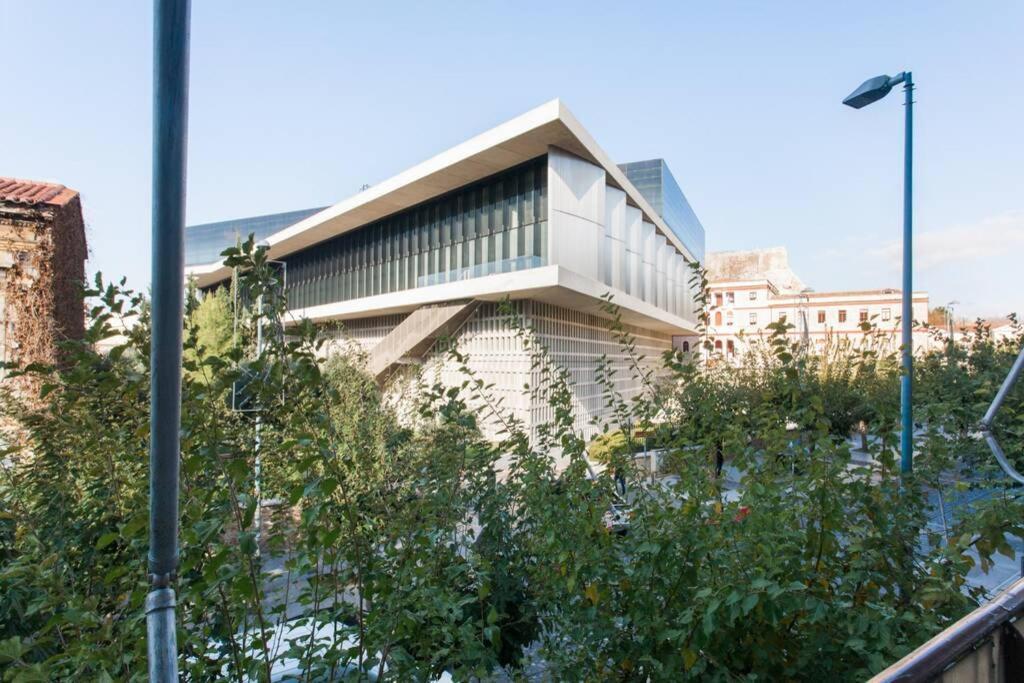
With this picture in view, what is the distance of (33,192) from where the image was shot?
981 centimetres

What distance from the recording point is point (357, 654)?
2.09m

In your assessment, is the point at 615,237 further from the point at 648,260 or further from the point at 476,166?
the point at 648,260

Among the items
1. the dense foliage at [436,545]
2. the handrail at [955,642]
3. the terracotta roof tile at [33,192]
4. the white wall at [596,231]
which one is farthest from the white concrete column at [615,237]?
the handrail at [955,642]

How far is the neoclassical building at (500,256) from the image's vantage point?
1898 centimetres

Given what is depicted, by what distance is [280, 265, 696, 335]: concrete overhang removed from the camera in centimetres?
1788

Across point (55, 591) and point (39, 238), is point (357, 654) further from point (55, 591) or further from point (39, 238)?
point (39, 238)

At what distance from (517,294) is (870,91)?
1260 centimetres

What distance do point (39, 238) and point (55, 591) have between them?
9899 millimetres

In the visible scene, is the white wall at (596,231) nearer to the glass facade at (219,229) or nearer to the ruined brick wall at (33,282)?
the ruined brick wall at (33,282)

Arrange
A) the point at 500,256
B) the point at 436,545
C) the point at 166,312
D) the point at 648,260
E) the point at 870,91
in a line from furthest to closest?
the point at 648,260
the point at 500,256
the point at 870,91
the point at 436,545
the point at 166,312

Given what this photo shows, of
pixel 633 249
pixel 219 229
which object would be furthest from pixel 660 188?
pixel 219 229

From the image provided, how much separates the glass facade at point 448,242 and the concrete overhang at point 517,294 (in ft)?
2.78

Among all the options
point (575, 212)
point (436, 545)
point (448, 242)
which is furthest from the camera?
point (448, 242)

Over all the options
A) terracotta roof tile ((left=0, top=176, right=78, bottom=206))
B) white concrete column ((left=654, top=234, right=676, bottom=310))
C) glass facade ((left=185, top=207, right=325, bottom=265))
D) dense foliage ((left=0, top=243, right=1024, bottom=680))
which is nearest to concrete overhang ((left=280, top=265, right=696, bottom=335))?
white concrete column ((left=654, top=234, right=676, bottom=310))
